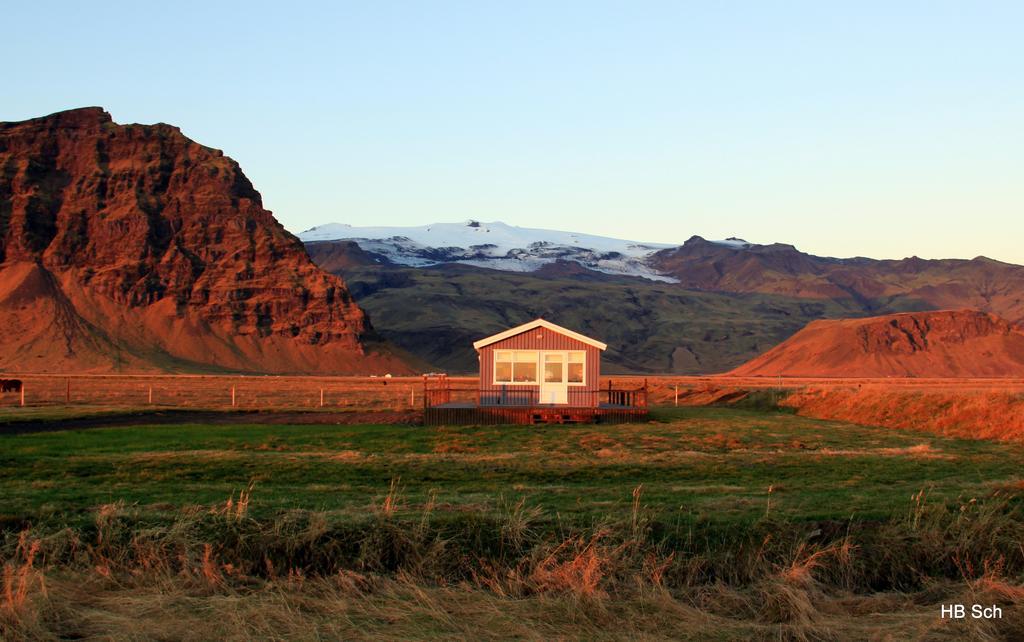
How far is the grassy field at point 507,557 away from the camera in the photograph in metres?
10.1

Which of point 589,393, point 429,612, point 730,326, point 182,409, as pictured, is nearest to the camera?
point 429,612

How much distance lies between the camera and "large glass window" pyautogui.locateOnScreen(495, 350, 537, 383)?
1625 inches

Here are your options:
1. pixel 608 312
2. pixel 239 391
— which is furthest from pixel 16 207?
pixel 608 312

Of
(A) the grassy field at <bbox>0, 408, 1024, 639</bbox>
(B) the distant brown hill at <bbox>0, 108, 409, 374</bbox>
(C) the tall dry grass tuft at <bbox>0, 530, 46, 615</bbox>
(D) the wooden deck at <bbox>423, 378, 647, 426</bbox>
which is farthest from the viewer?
(B) the distant brown hill at <bbox>0, 108, 409, 374</bbox>

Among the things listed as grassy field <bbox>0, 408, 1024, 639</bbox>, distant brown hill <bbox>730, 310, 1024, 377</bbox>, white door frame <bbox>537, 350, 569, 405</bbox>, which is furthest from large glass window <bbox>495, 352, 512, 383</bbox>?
distant brown hill <bbox>730, 310, 1024, 377</bbox>

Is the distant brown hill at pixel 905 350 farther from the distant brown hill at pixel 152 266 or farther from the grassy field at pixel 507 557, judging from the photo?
the grassy field at pixel 507 557

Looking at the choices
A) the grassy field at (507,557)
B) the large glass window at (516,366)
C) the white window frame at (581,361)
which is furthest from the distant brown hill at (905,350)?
the grassy field at (507,557)

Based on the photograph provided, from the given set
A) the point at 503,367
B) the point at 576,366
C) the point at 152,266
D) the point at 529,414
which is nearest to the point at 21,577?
the point at 529,414

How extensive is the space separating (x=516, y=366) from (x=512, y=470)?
21.2 metres

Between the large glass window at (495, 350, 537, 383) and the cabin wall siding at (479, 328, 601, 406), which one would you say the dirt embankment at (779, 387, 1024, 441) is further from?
the large glass window at (495, 350, 537, 383)

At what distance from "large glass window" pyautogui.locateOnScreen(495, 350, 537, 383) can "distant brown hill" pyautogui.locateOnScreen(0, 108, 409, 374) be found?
77.5 metres

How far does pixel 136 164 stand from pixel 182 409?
100m

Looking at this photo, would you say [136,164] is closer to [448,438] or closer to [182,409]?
[182,409]

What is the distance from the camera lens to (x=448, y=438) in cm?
2908
